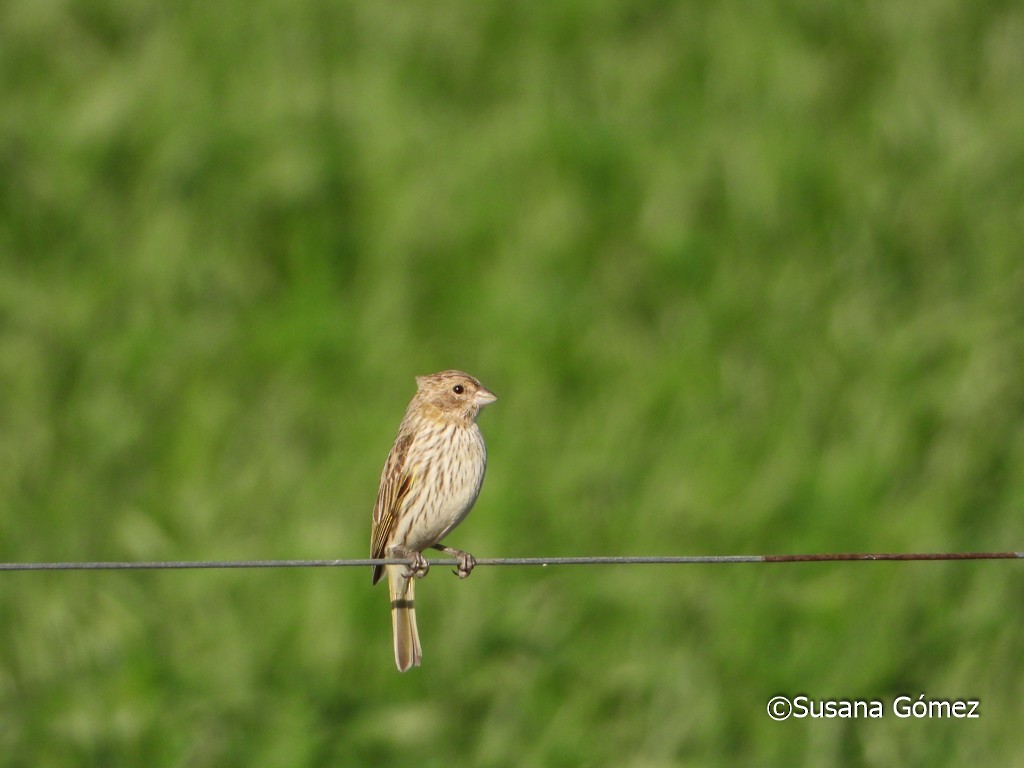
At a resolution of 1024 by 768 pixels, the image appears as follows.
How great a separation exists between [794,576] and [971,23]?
5512 mm

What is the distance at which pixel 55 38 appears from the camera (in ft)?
35.1

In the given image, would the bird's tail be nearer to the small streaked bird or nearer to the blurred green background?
the small streaked bird

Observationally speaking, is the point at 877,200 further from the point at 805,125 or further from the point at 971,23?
the point at 971,23

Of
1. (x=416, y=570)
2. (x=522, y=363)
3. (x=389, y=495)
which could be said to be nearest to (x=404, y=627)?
(x=416, y=570)

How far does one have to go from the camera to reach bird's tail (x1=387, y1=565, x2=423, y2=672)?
5.37m

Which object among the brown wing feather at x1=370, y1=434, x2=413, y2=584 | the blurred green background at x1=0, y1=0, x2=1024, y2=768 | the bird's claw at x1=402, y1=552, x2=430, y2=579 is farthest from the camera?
the blurred green background at x1=0, y1=0, x2=1024, y2=768

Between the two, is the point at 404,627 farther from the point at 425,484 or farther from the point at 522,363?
the point at 522,363

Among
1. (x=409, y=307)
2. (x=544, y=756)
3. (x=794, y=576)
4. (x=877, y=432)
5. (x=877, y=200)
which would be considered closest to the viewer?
(x=544, y=756)

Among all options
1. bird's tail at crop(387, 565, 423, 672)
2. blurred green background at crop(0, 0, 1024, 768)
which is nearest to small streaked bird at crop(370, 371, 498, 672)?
bird's tail at crop(387, 565, 423, 672)

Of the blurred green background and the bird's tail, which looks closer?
the bird's tail

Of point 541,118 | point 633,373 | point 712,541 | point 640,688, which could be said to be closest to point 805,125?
point 541,118

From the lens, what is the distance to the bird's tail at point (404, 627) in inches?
211

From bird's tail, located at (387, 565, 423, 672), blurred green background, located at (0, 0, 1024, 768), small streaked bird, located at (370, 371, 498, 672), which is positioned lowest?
bird's tail, located at (387, 565, 423, 672)

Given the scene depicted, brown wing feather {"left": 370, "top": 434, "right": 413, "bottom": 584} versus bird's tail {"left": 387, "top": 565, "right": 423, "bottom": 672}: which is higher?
brown wing feather {"left": 370, "top": 434, "right": 413, "bottom": 584}
